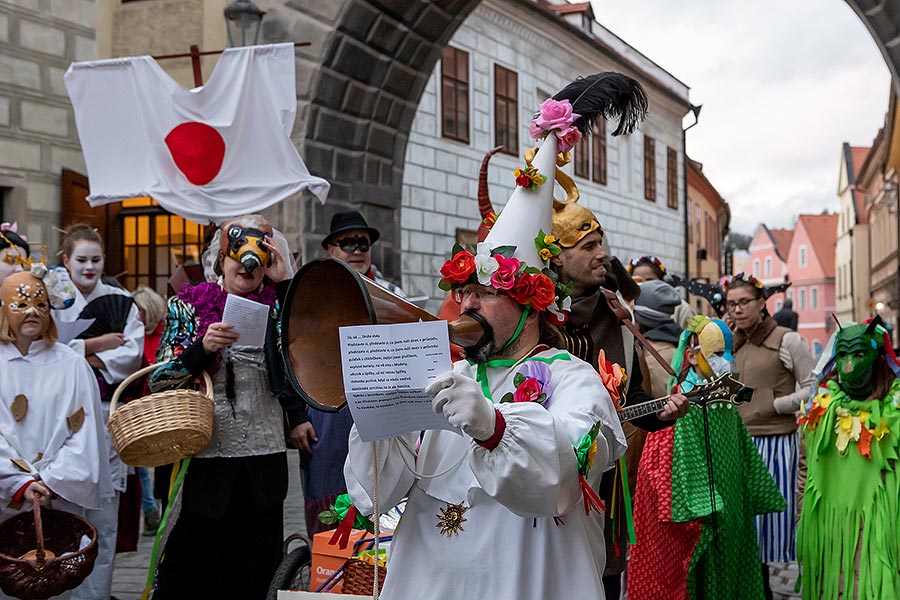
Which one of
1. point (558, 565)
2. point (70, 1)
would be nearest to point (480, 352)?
point (558, 565)

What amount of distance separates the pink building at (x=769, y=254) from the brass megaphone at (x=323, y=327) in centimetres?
9031

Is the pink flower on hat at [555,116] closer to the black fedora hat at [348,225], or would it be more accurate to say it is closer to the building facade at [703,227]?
the black fedora hat at [348,225]

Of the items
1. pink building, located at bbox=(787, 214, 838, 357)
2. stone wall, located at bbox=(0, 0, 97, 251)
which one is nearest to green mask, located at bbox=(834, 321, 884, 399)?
stone wall, located at bbox=(0, 0, 97, 251)

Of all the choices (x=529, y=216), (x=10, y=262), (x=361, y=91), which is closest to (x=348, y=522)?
(x=529, y=216)

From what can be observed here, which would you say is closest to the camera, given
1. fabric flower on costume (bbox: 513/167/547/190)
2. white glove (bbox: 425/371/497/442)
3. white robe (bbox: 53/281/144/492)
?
white glove (bbox: 425/371/497/442)

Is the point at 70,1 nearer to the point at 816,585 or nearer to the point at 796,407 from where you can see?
the point at 796,407

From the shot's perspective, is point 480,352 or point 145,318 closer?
point 480,352

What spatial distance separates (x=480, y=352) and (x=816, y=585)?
325cm

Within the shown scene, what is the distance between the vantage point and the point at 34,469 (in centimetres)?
520

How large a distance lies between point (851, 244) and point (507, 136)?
55.5m

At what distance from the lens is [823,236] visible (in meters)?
84.0

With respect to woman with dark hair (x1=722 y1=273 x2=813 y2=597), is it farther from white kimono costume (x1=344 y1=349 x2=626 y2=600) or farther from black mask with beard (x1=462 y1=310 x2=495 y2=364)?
black mask with beard (x1=462 y1=310 x2=495 y2=364)

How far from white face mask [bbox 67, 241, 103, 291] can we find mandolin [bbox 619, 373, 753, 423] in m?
3.97

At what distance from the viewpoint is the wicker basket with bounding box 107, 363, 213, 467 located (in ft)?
Answer: 14.9
